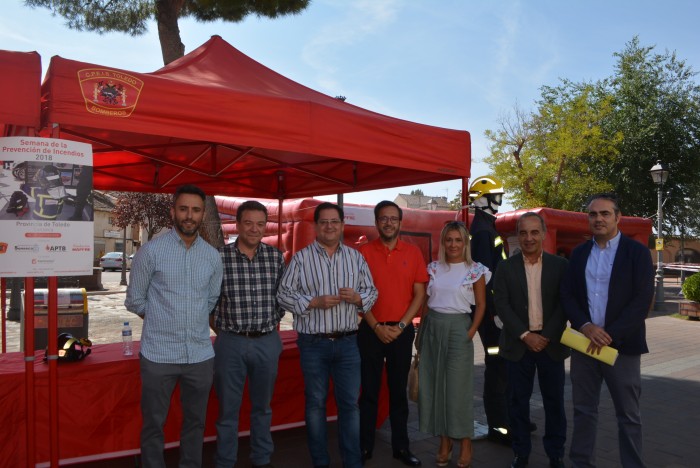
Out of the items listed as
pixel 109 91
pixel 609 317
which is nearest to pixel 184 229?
pixel 109 91

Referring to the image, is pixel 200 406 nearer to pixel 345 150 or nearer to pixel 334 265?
pixel 334 265

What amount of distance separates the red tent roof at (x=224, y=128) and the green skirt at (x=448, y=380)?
4.38 ft

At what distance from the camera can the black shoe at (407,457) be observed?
3.84m

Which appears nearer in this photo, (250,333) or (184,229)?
(184,229)

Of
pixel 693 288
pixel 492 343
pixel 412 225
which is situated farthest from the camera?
pixel 412 225

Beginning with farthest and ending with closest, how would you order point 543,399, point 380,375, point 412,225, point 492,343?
point 412,225 < point 492,343 < point 380,375 < point 543,399

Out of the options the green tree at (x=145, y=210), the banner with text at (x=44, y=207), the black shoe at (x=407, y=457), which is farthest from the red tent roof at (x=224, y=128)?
the green tree at (x=145, y=210)

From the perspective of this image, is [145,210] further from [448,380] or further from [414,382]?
[448,380]

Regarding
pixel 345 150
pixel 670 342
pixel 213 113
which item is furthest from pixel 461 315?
pixel 670 342

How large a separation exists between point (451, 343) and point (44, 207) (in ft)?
8.74

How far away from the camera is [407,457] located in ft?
12.7

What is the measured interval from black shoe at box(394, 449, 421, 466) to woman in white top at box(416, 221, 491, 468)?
179 mm

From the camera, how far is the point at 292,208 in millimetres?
12008

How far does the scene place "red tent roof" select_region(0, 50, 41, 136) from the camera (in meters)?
2.75
